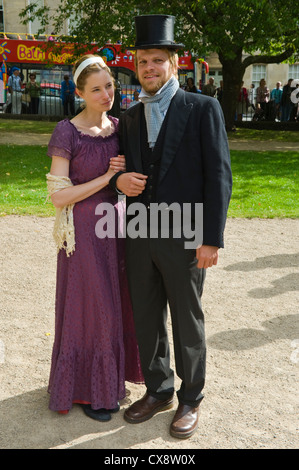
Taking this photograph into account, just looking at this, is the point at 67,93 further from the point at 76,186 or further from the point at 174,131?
the point at 174,131

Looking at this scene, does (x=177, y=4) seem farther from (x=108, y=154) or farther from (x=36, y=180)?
(x=108, y=154)

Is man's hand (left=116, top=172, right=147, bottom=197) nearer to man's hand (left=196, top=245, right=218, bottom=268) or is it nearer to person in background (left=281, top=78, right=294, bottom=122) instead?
man's hand (left=196, top=245, right=218, bottom=268)

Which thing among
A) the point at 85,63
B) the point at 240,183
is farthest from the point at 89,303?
the point at 240,183

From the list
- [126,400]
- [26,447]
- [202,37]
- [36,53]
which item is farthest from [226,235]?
[36,53]

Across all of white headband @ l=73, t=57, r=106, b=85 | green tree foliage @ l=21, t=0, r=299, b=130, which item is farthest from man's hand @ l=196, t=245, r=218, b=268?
green tree foliage @ l=21, t=0, r=299, b=130

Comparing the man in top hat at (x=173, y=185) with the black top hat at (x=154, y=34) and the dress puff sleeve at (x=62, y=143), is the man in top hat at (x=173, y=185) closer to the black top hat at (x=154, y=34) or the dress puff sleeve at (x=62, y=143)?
the black top hat at (x=154, y=34)

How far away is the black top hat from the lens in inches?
111

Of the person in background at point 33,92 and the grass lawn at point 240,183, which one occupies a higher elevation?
the person in background at point 33,92

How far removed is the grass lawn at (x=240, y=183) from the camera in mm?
8531

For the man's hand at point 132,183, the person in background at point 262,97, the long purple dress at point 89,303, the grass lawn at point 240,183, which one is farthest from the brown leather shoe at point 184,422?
the person in background at point 262,97

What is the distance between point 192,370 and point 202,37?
→ 45.2ft

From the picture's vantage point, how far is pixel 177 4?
1544cm

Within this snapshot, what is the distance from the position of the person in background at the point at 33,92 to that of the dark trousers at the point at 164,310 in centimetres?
2097

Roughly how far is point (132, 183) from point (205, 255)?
1.81 ft
